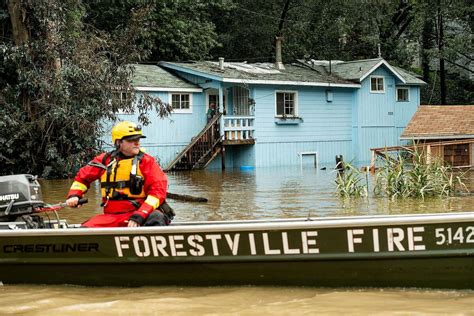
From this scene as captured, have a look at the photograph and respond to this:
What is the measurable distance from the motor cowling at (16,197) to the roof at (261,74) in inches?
885

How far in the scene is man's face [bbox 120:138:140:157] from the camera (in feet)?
23.9

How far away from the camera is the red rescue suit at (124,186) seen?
7.20 metres

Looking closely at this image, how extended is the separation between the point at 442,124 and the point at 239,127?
839cm

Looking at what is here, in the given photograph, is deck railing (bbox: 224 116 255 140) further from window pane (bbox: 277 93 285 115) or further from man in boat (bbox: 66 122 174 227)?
man in boat (bbox: 66 122 174 227)

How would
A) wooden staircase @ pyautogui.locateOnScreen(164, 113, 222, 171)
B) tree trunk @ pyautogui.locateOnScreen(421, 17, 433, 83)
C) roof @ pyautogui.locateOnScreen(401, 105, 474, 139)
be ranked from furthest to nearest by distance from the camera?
tree trunk @ pyautogui.locateOnScreen(421, 17, 433, 83) < wooden staircase @ pyautogui.locateOnScreen(164, 113, 222, 171) < roof @ pyautogui.locateOnScreen(401, 105, 474, 139)

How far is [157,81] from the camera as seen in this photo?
Result: 30312mm

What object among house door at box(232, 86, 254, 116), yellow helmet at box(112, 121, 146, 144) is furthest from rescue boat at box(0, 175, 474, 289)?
house door at box(232, 86, 254, 116)

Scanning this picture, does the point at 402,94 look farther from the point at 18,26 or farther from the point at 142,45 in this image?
the point at 18,26

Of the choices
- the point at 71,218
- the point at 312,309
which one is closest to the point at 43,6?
the point at 71,218

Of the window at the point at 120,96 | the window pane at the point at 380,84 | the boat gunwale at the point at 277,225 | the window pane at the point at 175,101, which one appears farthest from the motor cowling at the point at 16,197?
the window pane at the point at 380,84

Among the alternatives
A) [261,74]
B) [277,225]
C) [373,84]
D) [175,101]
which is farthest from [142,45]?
[277,225]

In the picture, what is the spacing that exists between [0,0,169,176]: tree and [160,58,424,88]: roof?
20.4ft

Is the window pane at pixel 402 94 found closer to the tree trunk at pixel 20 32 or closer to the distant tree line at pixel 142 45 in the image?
the distant tree line at pixel 142 45

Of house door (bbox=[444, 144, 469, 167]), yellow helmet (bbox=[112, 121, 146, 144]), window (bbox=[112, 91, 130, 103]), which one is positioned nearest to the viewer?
yellow helmet (bbox=[112, 121, 146, 144])
